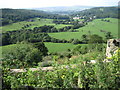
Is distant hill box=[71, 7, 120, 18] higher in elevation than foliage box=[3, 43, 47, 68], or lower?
higher

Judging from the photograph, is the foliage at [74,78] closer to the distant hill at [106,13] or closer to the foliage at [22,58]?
the foliage at [22,58]

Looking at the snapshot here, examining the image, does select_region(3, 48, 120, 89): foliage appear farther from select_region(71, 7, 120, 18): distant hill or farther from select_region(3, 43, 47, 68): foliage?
select_region(71, 7, 120, 18): distant hill

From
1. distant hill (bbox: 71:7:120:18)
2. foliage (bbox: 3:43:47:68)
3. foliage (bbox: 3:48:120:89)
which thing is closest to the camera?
foliage (bbox: 3:48:120:89)

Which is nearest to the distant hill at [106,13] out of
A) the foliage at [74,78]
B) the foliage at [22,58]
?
the foliage at [22,58]

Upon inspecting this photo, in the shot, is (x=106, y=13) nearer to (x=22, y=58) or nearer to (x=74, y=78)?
(x=22, y=58)

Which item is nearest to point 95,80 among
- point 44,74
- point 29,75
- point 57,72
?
point 57,72

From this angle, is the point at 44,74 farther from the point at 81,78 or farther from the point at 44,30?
the point at 44,30

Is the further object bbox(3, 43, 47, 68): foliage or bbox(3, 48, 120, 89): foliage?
bbox(3, 43, 47, 68): foliage

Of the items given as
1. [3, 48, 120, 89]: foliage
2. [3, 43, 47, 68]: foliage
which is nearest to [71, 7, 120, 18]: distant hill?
[3, 43, 47, 68]: foliage

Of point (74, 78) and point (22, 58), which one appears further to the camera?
point (22, 58)

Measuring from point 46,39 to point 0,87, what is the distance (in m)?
45.5

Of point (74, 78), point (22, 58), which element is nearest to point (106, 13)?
point (22, 58)

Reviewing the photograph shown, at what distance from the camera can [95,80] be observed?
316cm

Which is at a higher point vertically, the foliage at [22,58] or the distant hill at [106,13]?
the distant hill at [106,13]
